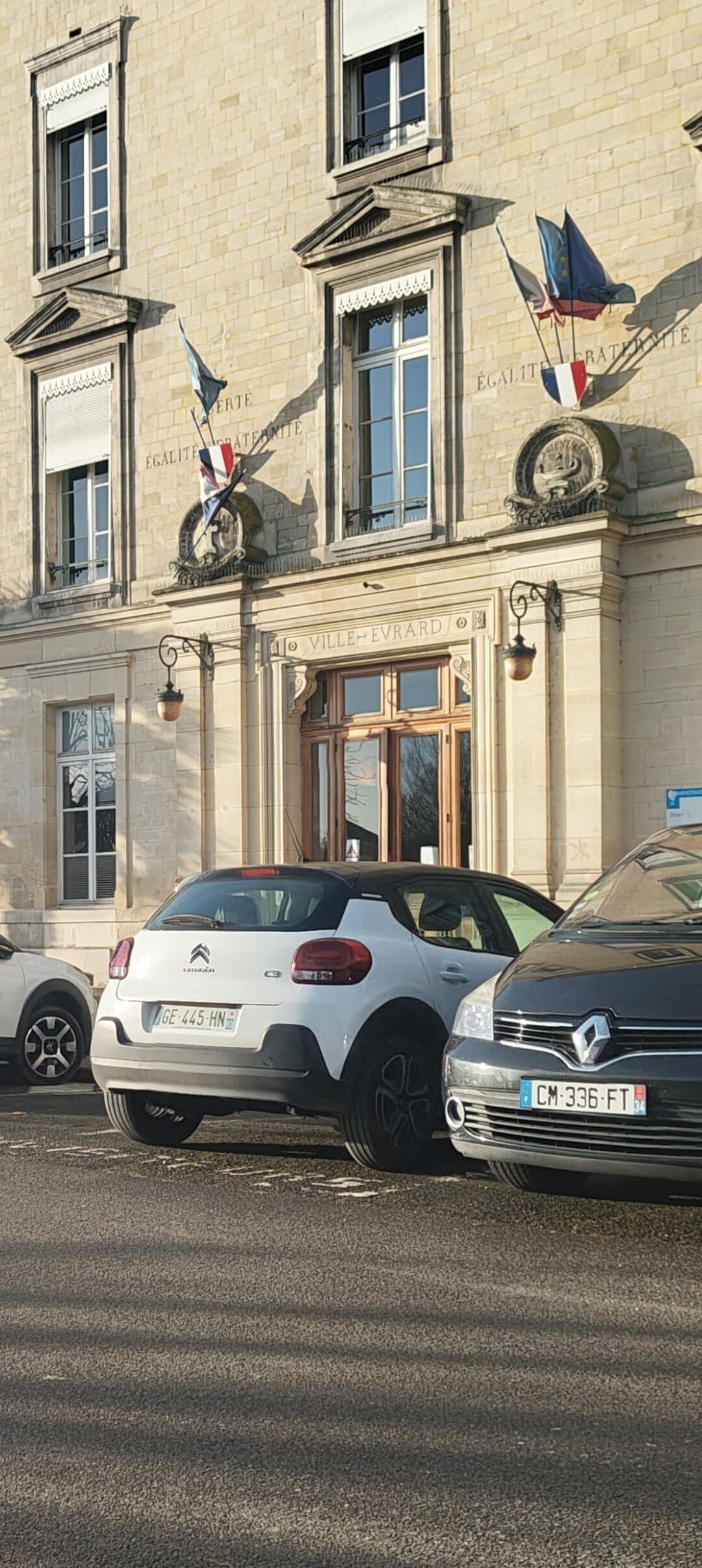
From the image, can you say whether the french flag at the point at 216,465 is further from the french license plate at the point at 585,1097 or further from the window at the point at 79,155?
the french license plate at the point at 585,1097

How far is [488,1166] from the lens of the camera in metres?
8.59

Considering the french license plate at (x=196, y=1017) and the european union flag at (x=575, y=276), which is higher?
the european union flag at (x=575, y=276)

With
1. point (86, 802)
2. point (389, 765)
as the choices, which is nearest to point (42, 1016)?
point (389, 765)

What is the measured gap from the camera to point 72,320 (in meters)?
22.1

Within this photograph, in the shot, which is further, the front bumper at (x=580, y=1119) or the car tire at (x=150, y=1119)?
the car tire at (x=150, y=1119)

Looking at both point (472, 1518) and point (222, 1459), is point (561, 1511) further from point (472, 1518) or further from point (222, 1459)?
point (222, 1459)

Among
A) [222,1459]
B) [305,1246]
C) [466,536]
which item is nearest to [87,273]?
[466,536]

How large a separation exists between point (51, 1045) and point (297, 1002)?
5.37 m

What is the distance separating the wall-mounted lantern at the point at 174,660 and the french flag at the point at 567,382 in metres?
5.20

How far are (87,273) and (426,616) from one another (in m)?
7.44

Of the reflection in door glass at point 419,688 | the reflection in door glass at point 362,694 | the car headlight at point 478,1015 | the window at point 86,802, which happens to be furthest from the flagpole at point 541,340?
the car headlight at point 478,1015

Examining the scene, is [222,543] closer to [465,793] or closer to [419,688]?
[419,688]

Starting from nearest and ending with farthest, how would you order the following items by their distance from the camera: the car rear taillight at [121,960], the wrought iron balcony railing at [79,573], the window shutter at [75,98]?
the car rear taillight at [121,960] < the wrought iron balcony railing at [79,573] < the window shutter at [75,98]

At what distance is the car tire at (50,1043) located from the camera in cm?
1298
